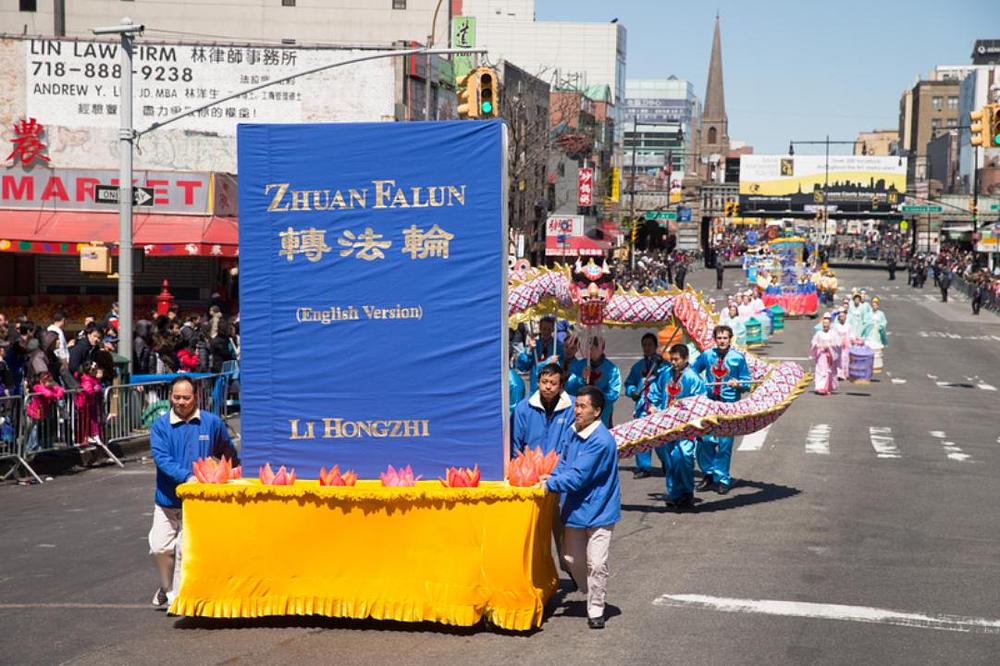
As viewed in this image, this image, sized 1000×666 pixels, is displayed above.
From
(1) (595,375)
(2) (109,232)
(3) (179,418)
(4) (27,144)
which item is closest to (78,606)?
(3) (179,418)

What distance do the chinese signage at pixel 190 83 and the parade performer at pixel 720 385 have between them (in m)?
25.6

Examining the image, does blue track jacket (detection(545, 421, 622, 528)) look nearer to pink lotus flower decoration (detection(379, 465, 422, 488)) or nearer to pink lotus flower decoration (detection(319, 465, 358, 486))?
pink lotus flower decoration (detection(379, 465, 422, 488))

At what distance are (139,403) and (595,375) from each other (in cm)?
777

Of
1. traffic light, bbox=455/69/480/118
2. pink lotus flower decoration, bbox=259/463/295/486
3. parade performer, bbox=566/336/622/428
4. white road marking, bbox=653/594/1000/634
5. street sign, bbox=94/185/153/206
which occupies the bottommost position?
white road marking, bbox=653/594/1000/634

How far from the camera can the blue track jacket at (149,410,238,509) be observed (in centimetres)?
922

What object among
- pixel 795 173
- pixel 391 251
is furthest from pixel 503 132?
pixel 795 173

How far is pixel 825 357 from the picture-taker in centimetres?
2744

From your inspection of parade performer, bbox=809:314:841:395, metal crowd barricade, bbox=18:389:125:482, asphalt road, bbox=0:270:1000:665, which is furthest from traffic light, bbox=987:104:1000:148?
metal crowd barricade, bbox=18:389:125:482

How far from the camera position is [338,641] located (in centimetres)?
849

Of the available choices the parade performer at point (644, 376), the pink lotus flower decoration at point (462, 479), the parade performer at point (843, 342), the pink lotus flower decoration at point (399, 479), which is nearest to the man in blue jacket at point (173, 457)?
the pink lotus flower decoration at point (399, 479)

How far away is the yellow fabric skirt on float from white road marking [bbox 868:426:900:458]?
34.3ft

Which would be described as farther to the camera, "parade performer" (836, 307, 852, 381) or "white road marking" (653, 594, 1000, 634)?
"parade performer" (836, 307, 852, 381)

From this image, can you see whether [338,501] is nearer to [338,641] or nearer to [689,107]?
[338,641]

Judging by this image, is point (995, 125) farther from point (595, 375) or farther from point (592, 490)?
point (592, 490)
